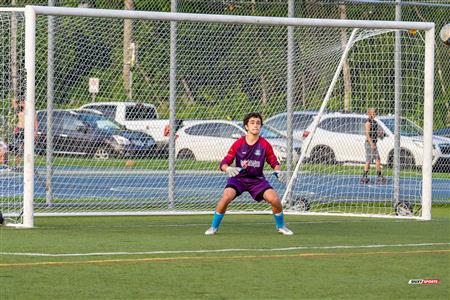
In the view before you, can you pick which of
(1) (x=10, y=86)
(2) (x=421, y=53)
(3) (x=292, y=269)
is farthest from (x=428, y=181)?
(3) (x=292, y=269)

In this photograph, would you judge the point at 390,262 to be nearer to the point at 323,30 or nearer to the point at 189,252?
the point at 189,252

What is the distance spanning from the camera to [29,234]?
14297mm

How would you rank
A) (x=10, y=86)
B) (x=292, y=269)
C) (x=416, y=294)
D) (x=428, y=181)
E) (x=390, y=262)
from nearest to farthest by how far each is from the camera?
(x=416, y=294) < (x=292, y=269) < (x=390, y=262) < (x=10, y=86) < (x=428, y=181)

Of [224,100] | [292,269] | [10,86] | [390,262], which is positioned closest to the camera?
[292,269]

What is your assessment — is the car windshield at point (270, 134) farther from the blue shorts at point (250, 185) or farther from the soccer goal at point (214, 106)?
the blue shorts at point (250, 185)

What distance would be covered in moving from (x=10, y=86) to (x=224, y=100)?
4.21 m

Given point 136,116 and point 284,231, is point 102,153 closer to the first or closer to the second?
point 136,116

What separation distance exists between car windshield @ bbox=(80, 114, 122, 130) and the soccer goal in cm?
2

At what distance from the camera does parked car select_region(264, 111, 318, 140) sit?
66.6 feet

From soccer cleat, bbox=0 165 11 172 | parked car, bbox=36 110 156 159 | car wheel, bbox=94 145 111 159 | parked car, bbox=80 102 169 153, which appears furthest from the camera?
parked car, bbox=80 102 169 153

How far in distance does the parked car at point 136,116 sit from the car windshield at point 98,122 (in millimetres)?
96

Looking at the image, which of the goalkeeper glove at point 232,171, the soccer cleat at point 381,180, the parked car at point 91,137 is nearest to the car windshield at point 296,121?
the soccer cleat at point 381,180

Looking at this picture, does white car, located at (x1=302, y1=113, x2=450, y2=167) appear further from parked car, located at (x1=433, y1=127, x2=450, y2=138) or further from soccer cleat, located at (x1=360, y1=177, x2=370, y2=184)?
parked car, located at (x1=433, y1=127, x2=450, y2=138)

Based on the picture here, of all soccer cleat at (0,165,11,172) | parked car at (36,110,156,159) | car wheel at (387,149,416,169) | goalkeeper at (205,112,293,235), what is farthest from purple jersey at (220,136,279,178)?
car wheel at (387,149,416,169)
